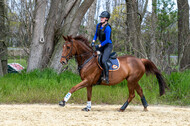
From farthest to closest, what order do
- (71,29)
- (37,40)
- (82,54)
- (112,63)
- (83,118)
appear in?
(71,29) → (37,40) → (112,63) → (82,54) → (83,118)

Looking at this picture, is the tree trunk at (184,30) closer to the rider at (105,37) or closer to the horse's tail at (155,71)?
the horse's tail at (155,71)

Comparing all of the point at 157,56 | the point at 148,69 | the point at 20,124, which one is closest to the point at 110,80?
the point at 148,69

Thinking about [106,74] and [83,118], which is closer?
[83,118]

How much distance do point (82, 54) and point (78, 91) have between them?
220 cm

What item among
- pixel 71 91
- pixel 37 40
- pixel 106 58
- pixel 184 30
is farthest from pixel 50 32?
pixel 184 30

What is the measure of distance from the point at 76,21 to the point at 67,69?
2.18 m

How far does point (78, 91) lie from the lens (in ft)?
27.8

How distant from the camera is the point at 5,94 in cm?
815

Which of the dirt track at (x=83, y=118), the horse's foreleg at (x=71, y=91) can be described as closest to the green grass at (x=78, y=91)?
the dirt track at (x=83, y=118)

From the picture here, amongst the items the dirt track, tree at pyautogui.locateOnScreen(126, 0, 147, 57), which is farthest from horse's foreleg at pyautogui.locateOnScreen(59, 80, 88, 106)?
tree at pyautogui.locateOnScreen(126, 0, 147, 57)

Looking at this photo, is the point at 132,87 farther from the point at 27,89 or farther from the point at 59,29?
the point at 59,29

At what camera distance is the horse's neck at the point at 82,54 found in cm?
663

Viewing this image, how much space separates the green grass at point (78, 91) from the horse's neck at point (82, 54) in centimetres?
201

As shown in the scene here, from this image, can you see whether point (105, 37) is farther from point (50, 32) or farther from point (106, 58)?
point (50, 32)
